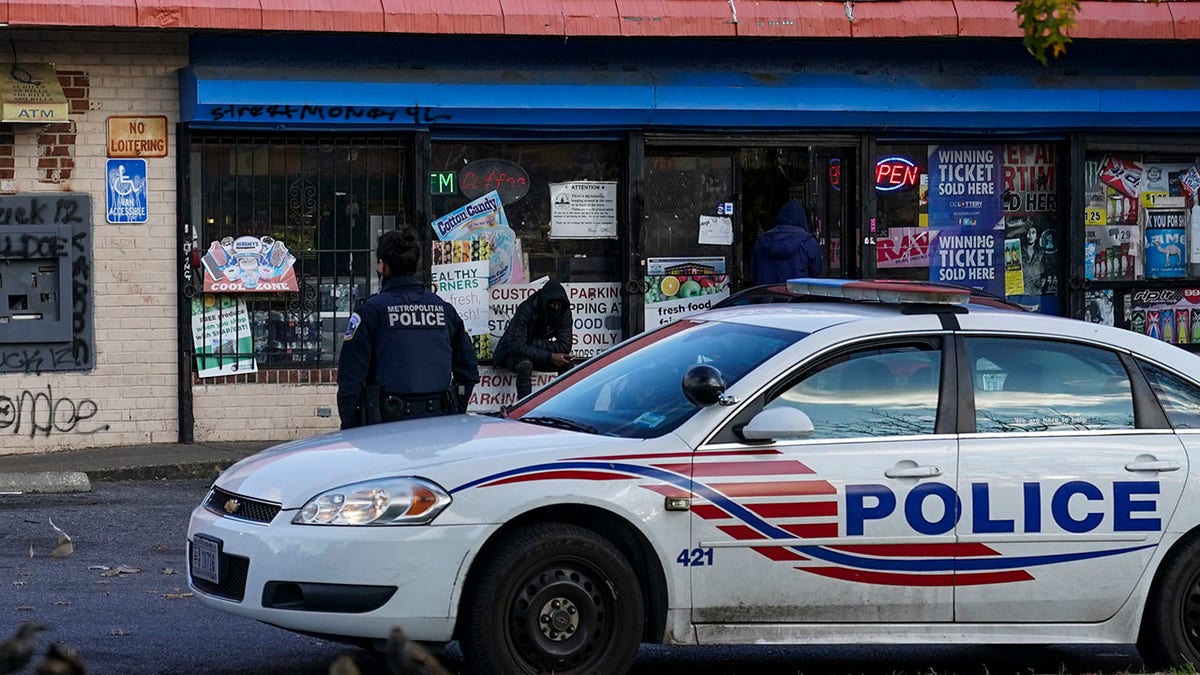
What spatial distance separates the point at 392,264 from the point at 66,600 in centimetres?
222

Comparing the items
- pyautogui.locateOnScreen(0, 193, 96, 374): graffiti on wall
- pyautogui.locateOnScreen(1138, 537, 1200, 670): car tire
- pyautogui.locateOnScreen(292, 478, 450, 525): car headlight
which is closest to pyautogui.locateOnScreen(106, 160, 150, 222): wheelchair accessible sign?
pyautogui.locateOnScreen(0, 193, 96, 374): graffiti on wall

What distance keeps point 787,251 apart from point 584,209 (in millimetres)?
1720

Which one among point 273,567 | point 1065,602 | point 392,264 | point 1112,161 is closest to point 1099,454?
point 1065,602

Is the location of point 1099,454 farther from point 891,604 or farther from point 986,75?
point 986,75

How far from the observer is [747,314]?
23.9ft

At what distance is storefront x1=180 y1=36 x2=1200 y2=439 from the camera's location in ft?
45.8

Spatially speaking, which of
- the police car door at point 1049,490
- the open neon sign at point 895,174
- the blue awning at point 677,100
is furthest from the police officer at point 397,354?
the open neon sign at point 895,174

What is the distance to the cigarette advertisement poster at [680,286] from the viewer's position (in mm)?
14922

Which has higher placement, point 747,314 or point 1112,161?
point 1112,161

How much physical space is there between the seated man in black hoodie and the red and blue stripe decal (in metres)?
7.87

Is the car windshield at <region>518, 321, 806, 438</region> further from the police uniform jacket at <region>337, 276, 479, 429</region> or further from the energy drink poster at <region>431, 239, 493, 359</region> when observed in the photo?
the energy drink poster at <region>431, 239, 493, 359</region>

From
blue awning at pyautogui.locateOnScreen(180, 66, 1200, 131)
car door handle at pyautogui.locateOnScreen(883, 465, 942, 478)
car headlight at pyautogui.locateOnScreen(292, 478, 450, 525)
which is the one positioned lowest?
car headlight at pyautogui.locateOnScreen(292, 478, 450, 525)

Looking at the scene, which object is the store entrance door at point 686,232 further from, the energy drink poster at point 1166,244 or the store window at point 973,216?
the energy drink poster at point 1166,244

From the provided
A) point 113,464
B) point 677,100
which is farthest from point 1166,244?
point 113,464
